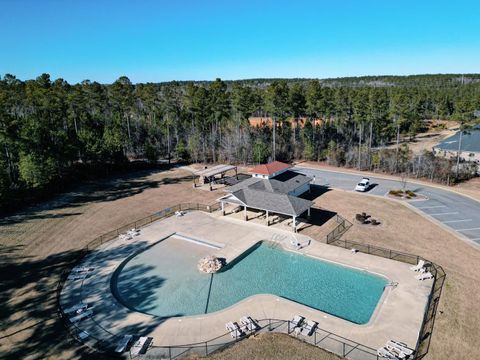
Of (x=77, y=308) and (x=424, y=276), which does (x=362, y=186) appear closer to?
(x=424, y=276)

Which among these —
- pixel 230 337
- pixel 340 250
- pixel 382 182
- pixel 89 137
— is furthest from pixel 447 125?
pixel 230 337

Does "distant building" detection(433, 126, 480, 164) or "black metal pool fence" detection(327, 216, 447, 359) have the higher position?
"distant building" detection(433, 126, 480, 164)

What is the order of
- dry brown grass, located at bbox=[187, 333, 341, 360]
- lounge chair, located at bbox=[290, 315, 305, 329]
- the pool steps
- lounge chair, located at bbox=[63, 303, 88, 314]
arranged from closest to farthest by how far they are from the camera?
dry brown grass, located at bbox=[187, 333, 341, 360], lounge chair, located at bbox=[290, 315, 305, 329], lounge chair, located at bbox=[63, 303, 88, 314], the pool steps

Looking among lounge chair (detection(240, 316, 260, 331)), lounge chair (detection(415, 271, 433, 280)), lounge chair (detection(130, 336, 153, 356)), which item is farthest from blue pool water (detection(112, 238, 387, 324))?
lounge chair (detection(130, 336, 153, 356))

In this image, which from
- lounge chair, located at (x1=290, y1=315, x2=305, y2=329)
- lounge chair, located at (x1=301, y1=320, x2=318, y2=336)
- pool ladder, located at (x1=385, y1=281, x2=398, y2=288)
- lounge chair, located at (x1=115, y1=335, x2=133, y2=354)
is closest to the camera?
lounge chair, located at (x1=115, y1=335, x2=133, y2=354)

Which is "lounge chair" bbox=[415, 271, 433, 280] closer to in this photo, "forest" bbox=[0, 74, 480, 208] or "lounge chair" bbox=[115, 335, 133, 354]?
"lounge chair" bbox=[115, 335, 133, 354]

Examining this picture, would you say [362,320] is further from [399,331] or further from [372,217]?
[372,217]
